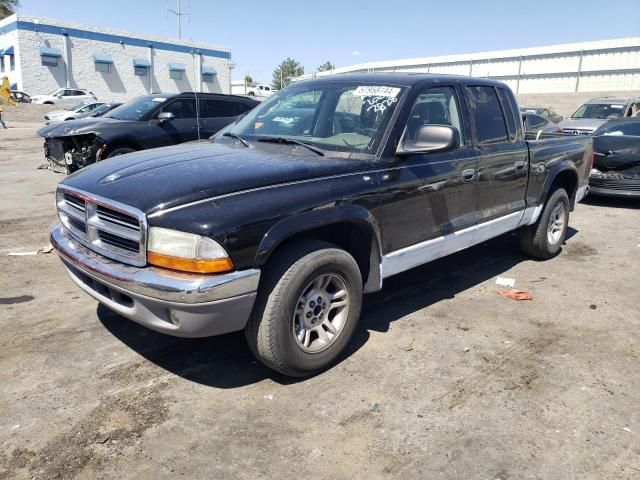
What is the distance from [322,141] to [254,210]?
1.21 metres

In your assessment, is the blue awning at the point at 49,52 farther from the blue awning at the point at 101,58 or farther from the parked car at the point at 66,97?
the parked car at the point at 66,97

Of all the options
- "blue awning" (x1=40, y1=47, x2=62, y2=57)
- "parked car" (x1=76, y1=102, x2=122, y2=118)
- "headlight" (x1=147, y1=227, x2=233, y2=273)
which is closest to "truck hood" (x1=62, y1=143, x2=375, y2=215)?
"headlight" (x1=147, y1=227, x2=233, y2=273)

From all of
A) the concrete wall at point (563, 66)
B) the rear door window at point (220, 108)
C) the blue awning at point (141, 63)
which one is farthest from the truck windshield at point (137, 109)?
the blue awning at point (141, 63)

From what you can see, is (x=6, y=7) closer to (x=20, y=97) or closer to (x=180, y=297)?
(x=20, y=97)

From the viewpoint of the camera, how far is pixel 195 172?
312 cm

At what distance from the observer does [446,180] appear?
4.06m

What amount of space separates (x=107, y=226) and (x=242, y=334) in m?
1.40

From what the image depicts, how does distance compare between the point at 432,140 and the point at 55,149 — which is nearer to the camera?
the point at 432,140

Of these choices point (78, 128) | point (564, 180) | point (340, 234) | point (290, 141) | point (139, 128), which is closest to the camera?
point (340, 234)

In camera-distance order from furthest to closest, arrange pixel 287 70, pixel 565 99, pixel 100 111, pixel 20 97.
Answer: pixel 287 70
pixel 20 97
pixel 565 99
pixel 100 111

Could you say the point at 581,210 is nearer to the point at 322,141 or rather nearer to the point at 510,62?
the point at 322,141

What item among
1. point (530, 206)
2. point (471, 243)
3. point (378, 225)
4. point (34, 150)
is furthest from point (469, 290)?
point (34, 150)

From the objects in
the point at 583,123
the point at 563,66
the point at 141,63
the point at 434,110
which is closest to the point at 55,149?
the point at 434,110

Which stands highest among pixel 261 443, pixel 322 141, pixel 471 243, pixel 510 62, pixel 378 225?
pixel 510 62
